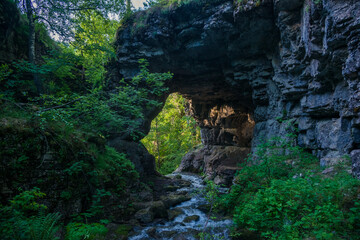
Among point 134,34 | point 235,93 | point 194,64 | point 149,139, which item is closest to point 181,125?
point 149,139

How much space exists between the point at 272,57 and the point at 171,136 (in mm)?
16110

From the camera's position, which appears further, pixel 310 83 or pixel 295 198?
pixel 310 83

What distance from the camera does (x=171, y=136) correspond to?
24.1 metres

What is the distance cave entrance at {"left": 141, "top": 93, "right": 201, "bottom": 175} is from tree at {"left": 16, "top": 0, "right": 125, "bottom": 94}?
13.8m

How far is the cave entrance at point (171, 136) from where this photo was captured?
73.4ft

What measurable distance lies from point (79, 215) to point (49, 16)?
7.80 meters

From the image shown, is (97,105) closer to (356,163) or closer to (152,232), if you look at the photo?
(152,232)

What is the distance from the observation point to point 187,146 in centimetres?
A: 2514

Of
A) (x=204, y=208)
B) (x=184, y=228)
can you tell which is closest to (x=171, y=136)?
(x=204, y=208)

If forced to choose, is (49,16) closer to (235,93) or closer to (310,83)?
(310,83)

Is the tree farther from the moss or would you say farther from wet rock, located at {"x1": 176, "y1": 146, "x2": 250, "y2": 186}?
wet rock, located at {"x1": 176, "y1": 146, "x2": 250, "y2": 186}

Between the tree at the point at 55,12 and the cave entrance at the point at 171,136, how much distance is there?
13.8 metres

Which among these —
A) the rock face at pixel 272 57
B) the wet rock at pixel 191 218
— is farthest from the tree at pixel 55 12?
→ the wet rock at pixel 191 218

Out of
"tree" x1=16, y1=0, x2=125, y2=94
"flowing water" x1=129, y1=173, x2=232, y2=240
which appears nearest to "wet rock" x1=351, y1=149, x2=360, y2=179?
"flowing water" x1=129, y1=173, x2=232, y2=240
